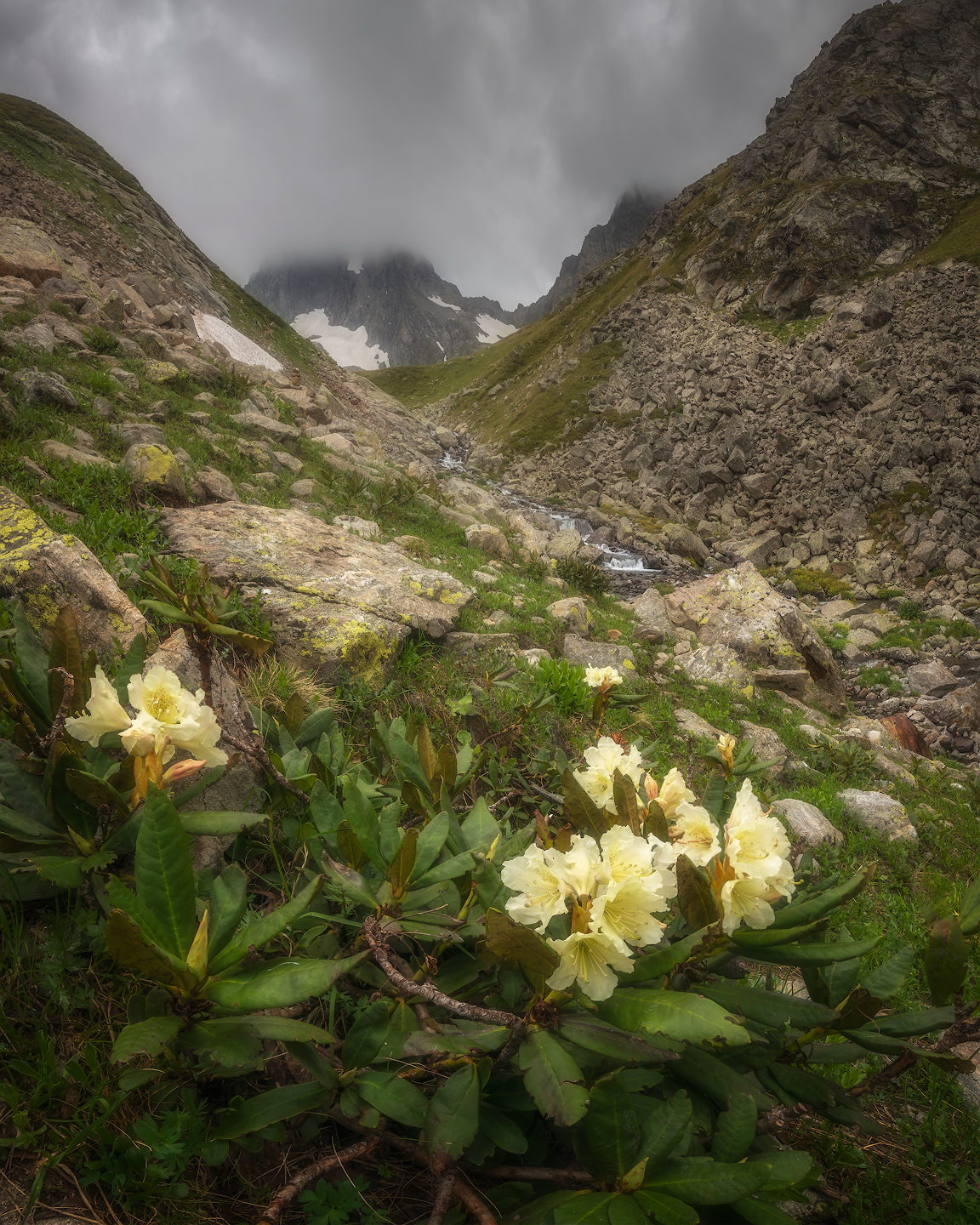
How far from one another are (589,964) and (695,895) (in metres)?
0.28

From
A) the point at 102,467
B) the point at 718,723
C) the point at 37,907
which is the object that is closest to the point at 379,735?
the point at 37,907

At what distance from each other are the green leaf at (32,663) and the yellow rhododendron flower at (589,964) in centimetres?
152

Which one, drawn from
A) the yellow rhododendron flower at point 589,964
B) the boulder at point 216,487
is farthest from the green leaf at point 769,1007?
the boulder at point 216,487

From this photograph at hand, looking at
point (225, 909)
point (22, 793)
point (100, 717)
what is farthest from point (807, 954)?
point (22, 793)

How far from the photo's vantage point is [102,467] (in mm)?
4891

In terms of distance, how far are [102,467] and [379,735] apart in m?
4.55

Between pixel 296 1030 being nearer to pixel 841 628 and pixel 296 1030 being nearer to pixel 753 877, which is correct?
pixel 753 877

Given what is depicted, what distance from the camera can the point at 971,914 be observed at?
137 cm

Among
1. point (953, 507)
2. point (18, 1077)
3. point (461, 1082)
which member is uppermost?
point (953, 507)

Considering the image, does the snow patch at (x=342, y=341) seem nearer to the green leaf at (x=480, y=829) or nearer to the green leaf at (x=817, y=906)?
the green leaf at (x=480, y=829)

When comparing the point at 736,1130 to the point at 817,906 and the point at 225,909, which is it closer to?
the point at 817,906

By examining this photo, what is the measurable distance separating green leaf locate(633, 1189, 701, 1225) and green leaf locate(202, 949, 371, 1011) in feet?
2.25

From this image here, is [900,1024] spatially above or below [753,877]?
below

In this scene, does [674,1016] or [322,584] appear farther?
[322,584]
